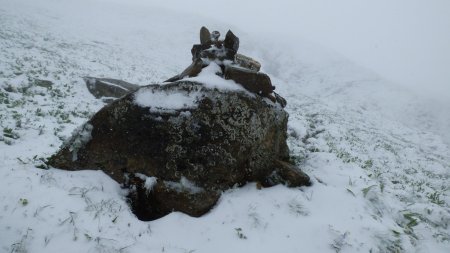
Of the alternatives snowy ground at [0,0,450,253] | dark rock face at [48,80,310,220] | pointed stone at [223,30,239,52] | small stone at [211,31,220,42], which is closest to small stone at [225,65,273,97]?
dark rock face at [48,80,310,220]

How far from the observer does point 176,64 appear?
3008cm

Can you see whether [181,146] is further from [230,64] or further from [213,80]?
[230,64]

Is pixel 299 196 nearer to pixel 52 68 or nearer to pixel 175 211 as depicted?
pixel 175 211

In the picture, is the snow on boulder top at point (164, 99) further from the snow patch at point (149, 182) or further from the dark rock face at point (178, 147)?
the snow patch at point (149, 182)

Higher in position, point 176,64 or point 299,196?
point 299,196

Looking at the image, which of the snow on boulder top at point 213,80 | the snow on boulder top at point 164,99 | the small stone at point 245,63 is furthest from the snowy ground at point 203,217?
the small stone at point 245,63

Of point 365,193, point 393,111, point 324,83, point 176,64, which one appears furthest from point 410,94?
point 365,193

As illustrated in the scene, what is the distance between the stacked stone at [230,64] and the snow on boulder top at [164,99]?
0.96 m

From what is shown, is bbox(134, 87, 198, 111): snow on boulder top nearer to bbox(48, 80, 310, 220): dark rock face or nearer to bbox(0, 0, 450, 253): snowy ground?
bbox(48, 80, 310, 220): dark rock face

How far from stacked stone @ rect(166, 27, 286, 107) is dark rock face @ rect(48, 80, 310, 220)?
40 centimetres

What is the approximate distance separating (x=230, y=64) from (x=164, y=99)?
5.43 feet

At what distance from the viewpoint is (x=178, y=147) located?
5.02 m

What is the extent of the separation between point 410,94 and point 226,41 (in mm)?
36624

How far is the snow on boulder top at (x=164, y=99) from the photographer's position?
17.0 ft
